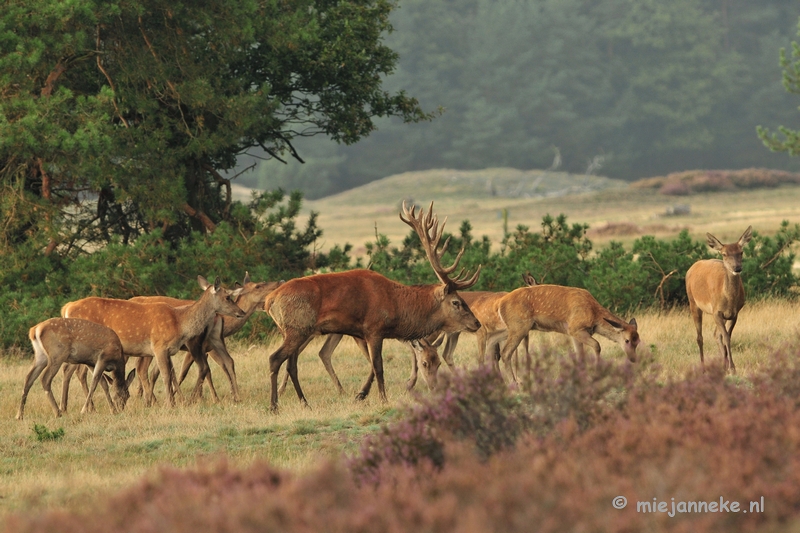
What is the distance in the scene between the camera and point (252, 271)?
18516 mm

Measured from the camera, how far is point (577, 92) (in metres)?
82.7

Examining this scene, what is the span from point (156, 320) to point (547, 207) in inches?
1788

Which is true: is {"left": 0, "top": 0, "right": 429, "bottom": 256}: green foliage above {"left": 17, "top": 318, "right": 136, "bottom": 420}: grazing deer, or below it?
above

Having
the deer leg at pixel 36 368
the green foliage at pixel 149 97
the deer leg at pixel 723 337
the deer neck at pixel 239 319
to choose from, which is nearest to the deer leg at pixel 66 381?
the deer leg at pixel 36 368

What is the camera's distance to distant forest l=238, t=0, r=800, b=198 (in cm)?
8100

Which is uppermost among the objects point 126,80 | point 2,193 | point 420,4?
point 420,4

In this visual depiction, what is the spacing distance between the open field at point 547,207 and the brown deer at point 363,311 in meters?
17.4

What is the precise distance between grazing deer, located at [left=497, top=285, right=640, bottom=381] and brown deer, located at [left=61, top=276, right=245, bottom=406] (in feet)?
10.4

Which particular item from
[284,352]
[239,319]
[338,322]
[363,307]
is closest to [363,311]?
[363,307]

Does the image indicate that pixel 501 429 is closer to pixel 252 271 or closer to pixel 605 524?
pixel 605 524

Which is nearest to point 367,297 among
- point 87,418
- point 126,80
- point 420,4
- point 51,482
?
point 87,418

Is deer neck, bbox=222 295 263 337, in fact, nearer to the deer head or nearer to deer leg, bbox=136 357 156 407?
deer leg, bbox=136 357 156 407

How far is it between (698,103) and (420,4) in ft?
74.0

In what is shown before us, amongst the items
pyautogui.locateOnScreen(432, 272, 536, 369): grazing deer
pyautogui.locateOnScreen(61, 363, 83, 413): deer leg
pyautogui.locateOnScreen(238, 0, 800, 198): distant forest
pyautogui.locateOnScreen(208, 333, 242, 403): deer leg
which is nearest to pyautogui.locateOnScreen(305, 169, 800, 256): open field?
pyautogui.locateOnScreen(238, 0, 800, 198): distant forest
